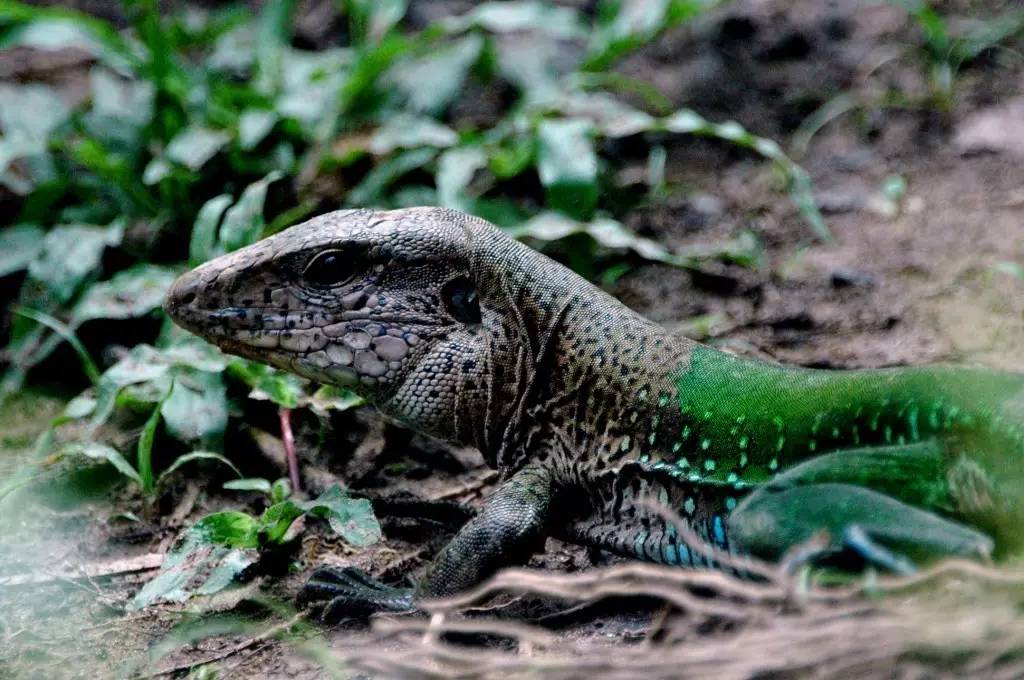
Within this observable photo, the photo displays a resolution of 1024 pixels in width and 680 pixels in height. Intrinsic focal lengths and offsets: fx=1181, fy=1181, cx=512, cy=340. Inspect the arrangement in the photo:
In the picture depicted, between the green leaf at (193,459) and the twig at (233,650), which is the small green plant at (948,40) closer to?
the green leaf at (193,459)

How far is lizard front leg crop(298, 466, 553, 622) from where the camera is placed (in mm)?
3875

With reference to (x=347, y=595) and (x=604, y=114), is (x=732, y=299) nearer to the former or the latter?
(x=604, y=114)

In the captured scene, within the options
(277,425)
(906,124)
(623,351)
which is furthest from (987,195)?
(277,425)

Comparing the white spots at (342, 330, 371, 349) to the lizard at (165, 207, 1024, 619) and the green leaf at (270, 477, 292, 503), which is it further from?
the green leaf at (270, 477, 292, 503)

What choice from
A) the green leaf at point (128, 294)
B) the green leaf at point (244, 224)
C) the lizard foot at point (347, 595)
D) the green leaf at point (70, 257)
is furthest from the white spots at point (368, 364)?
the green leaf at point (70, 257)

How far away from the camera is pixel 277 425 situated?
17.4ft

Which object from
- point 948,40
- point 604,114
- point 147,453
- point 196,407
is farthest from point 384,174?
point 948,40

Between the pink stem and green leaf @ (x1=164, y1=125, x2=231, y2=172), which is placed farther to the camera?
green leaf @ (x1=164, y1=125, x2=231, y2=172)

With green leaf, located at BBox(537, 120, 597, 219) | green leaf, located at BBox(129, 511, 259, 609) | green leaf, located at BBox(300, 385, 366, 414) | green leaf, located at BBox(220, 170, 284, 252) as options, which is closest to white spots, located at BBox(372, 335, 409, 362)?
green leaf, located at BBox(129, 511, 259, 609)

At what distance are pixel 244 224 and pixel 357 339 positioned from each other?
176 centimetres

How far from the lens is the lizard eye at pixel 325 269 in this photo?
4.29 m

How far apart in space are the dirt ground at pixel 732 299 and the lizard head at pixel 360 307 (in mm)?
761

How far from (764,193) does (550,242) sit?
1.90 metres

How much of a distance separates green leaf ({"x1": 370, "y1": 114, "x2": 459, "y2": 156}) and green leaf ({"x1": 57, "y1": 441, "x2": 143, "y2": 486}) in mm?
2491
